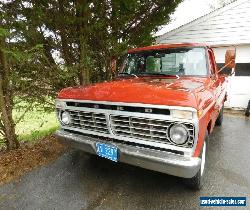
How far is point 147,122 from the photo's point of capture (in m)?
3.05

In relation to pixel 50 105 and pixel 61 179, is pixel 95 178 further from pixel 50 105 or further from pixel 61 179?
pixel 50 105

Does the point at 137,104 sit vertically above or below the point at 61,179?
above

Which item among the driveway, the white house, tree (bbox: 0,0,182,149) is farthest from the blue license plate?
the white house

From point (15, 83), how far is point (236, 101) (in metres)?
8.40

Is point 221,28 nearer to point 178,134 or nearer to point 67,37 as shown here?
point 67,37

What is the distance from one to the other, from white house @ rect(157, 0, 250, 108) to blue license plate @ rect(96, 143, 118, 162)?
27.2 ft

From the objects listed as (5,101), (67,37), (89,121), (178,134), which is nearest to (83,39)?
(67,37)

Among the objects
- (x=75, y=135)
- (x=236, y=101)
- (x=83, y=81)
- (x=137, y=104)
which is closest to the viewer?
(x=137, y=104)

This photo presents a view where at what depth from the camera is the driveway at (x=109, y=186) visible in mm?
3311

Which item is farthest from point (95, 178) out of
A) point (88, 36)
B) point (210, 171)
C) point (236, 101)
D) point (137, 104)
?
point (236, 101)

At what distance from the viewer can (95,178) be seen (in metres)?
3.97

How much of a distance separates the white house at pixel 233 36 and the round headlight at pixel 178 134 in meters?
8.16

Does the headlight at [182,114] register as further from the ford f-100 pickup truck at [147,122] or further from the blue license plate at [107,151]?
the blue license plate at [107,151]

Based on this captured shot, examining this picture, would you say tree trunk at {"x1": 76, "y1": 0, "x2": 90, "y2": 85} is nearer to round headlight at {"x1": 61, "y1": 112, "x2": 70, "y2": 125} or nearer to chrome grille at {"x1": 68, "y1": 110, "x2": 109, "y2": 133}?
round headlight at {"x1": 61, "y1": 112, "x2": 70, "y2": 125}
